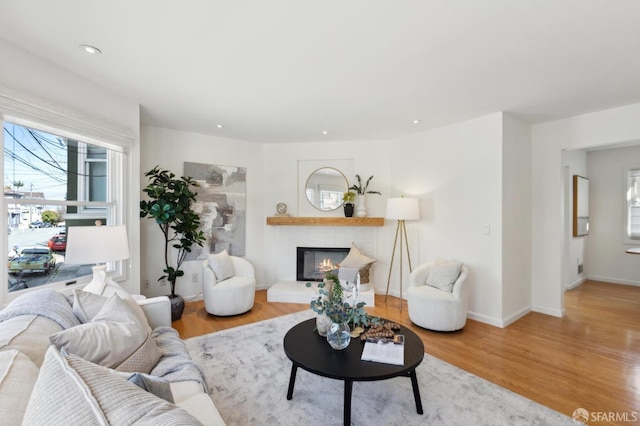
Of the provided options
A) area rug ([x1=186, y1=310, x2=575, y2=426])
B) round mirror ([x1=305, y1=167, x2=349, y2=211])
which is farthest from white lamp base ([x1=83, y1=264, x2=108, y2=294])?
round mirror ([x1=305, y1=167, x2=349, y2=211])

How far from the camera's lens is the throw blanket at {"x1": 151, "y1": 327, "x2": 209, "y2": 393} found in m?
1.61

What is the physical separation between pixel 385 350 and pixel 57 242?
295 cm

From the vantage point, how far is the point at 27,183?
240 cm

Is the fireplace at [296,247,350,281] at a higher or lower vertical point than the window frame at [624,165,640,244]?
lower

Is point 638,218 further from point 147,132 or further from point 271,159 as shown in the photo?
point 147,132

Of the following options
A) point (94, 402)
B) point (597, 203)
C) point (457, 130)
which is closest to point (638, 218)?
point (597, 203)

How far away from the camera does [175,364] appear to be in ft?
5.58

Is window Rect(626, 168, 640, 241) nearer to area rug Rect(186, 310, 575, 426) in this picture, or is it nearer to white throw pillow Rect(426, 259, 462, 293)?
white throw pillow Rect(426, 259, 462, 293)

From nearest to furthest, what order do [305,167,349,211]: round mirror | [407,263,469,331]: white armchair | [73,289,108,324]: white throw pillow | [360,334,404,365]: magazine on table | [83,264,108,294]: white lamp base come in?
[73,289,108,324]: white throw pillow
[360,334,404,365]: magazine on table
[83,264,108,294]: white lamp base
[407,263,469,331]: white armchair
[305,167,349,211]: round mirror

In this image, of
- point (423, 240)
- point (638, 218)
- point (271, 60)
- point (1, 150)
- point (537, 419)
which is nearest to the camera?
point (537, 419)

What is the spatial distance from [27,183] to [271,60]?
2.22 m

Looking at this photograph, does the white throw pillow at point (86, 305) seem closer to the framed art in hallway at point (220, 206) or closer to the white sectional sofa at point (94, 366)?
the white sectional sofa at point (94, 366)

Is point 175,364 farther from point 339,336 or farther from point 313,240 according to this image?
point 313,240

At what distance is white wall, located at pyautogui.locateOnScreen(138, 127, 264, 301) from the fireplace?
0.63 meters
